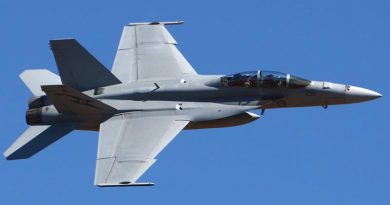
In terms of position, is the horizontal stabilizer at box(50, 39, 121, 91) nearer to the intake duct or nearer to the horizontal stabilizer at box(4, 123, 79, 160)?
the intake duct

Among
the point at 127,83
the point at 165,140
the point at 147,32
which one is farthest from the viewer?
the point at 147,32

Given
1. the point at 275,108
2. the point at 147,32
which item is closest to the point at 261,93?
the point at 275,108

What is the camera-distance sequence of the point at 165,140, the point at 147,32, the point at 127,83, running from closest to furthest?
the point at 165,140
the point at 127,83
the point at 147,32

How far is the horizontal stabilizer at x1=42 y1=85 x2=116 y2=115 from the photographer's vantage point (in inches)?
1631

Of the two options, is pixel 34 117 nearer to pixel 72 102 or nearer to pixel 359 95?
pixel 72 102

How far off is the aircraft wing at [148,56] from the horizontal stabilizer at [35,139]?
3018 millimetres

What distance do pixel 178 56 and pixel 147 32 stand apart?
7.84ft

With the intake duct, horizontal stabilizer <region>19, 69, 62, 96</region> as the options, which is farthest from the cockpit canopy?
horizontal stabilizer <region>19, 69, 62, 96</region>

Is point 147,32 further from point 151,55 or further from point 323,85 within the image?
point 323,85

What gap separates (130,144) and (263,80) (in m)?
4.78

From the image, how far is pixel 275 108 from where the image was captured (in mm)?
42250

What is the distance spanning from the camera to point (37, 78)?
146 ft

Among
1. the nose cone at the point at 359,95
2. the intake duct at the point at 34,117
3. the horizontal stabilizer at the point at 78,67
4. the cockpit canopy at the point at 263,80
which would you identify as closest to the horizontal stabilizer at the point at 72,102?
the intake duct at the point at 34,117

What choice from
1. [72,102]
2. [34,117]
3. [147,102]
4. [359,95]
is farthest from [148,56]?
[359,95]
